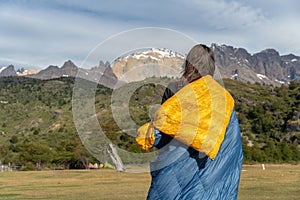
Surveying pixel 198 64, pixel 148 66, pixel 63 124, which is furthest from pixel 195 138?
pixel 63 124

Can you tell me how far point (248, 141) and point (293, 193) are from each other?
60050 mm

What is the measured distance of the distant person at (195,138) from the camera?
334 centimetres

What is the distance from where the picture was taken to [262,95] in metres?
111

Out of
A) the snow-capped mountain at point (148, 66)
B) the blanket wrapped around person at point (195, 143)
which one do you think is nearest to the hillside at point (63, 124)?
the snow-capped mountain at point (148, 66)

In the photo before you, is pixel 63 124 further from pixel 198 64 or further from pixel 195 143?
pixel 195 143

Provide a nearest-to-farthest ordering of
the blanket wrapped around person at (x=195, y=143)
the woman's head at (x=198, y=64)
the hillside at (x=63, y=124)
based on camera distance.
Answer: the blanket wrapped around person at (x=195, y=143)
the woman's head at (x=198, y=64)
the hillside at (x=63, y=124)

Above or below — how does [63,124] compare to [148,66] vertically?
below

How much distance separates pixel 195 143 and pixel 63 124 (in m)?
88.8

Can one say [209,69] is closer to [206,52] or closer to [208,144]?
[206,52]

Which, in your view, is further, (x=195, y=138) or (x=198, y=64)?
(x=198, y=64)

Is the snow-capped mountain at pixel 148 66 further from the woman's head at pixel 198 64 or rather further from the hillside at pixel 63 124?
the hillside at pixel 63 124

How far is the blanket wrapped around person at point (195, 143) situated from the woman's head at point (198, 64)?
0.19 ft

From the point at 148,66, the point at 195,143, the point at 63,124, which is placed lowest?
the point at 63,124

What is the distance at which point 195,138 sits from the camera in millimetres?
3340
